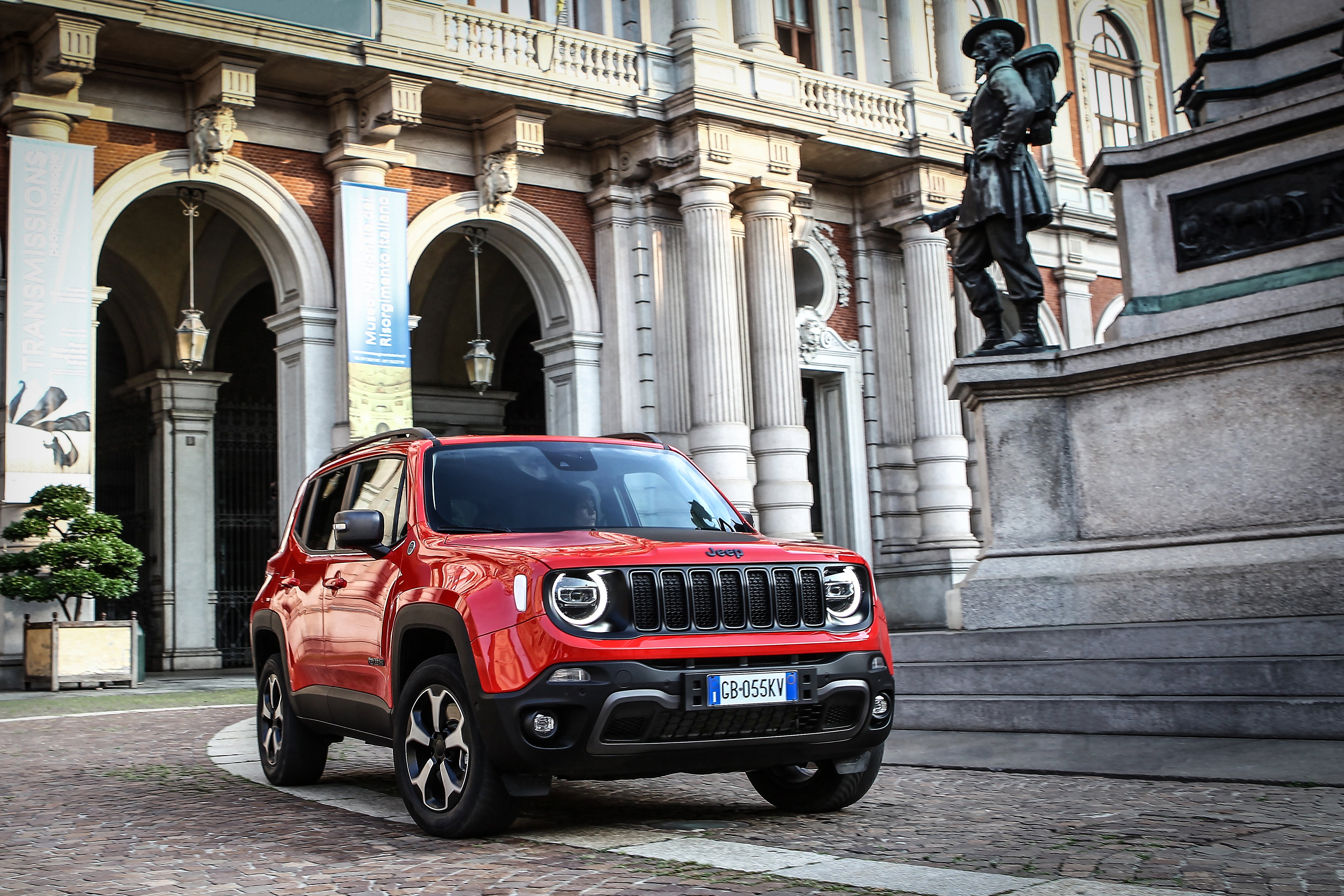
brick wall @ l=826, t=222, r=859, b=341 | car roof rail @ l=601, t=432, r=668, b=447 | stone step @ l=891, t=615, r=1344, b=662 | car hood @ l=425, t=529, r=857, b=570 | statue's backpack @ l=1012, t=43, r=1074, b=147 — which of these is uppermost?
brick wall @ l=826, t=222, r=859, b=341

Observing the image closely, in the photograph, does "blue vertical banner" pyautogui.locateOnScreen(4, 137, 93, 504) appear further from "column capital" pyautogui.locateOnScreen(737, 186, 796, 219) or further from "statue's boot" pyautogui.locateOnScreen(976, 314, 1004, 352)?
"statue's boot" pyautogui.locateOnScreen(976, 314, 1004, 352)

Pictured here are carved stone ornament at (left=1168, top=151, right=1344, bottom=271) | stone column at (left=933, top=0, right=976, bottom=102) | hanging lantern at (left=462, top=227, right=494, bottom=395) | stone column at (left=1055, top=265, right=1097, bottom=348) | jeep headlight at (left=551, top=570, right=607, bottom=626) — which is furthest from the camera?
stone column at (left=1055, top=265, right=1097, bottom=348)

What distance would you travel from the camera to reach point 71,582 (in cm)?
1480

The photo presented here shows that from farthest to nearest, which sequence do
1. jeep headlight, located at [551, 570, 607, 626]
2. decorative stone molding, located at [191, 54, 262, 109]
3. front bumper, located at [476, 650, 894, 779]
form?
decorative stone molding, located at [191, 54, 262, 109] < jeep headlight, located at [551, 570, 607, 626] < front bumper, located at [476, 650, 894, 779]

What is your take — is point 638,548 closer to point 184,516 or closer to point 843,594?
point 843,594

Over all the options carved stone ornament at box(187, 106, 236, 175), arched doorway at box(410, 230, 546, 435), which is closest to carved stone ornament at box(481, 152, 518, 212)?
carved stone ornament at box(187, 106, 236, 175)

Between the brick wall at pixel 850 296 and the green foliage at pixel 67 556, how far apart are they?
12800mm

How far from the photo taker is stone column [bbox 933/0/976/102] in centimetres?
2489

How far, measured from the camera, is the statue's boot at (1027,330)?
9102 mm

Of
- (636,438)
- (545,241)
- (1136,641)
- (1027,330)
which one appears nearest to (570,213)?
(545,241)

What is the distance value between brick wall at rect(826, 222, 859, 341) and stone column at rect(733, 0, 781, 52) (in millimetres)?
3663

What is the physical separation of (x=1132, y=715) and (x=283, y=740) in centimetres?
432

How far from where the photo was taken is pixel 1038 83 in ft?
30.9

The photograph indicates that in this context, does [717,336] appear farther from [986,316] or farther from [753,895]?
[753,895]
